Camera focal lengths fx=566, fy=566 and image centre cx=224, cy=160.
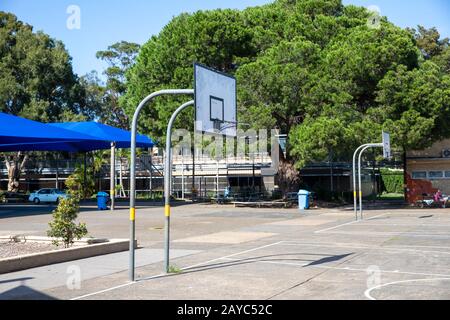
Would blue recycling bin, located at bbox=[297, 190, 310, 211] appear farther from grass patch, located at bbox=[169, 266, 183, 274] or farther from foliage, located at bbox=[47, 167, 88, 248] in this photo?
grass patch, located at bbox=[169, 266, 183, 274]

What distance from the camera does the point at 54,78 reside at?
55.1m

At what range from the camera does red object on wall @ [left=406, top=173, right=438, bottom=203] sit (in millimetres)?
37750

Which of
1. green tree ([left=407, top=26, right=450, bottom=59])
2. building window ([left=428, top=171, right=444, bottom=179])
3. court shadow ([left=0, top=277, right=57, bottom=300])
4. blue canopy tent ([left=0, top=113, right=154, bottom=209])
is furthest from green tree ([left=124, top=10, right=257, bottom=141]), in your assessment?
green tree ([left=407, top=26, right=450, bottom=59])

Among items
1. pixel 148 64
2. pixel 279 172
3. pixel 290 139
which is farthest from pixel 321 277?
pixel 148 64

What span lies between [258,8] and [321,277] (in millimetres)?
33726

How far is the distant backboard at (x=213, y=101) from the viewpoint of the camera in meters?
11.3

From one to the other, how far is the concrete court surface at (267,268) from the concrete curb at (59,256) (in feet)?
0.79

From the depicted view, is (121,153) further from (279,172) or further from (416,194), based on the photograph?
(416,194)

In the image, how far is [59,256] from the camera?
42.3ft

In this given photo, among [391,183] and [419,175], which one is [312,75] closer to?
[419,175]

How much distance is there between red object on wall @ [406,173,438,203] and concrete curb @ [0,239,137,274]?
27422mm

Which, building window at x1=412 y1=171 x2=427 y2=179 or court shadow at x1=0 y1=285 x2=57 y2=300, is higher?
building window at x1=412 y1=171 x2=427 y2=179

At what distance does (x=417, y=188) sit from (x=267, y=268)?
28738 mm
